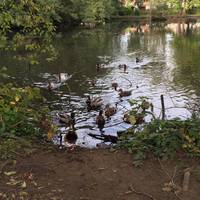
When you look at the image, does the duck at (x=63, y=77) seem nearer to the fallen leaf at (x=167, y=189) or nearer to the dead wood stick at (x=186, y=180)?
the dead wood stick at (x=186, y=180)

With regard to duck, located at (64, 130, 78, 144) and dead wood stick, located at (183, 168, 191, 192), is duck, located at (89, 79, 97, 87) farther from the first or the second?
dead wood stick, located at (183, 168, 191, 192)

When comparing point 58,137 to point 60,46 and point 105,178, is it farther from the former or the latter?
point 60,46

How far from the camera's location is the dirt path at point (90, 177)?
745 cm

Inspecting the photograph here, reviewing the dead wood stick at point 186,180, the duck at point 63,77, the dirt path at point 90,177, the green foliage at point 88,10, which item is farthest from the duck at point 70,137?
the green foliage at point 88,10

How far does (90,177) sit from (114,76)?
20.0 m

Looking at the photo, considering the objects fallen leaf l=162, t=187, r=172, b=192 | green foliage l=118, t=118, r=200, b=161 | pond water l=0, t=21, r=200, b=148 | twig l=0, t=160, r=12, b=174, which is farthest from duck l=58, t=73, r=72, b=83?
fallen leaf l=162, t=187, r=172, b=192

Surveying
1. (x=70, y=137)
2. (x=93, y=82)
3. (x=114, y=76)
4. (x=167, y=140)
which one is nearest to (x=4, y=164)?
(x=167, y=140)

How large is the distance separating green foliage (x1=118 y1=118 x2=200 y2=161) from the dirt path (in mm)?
237

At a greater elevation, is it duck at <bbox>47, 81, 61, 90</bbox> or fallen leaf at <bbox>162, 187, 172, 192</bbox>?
fallen leaf at <bbox>162, 187, 172, 192</bbox>

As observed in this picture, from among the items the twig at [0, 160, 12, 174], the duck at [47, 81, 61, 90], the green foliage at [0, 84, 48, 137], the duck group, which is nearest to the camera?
the twig at [0, 160, 12, 174]

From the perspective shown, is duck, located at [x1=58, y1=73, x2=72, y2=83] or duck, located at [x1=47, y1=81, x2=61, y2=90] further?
duck, located at [x1=58, y1=73, x2=72, y2=83]

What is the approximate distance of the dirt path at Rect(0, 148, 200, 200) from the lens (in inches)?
293

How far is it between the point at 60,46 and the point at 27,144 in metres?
36.0

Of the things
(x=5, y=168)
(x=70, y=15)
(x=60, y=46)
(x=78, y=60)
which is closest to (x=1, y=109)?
(x=5, y=168)
